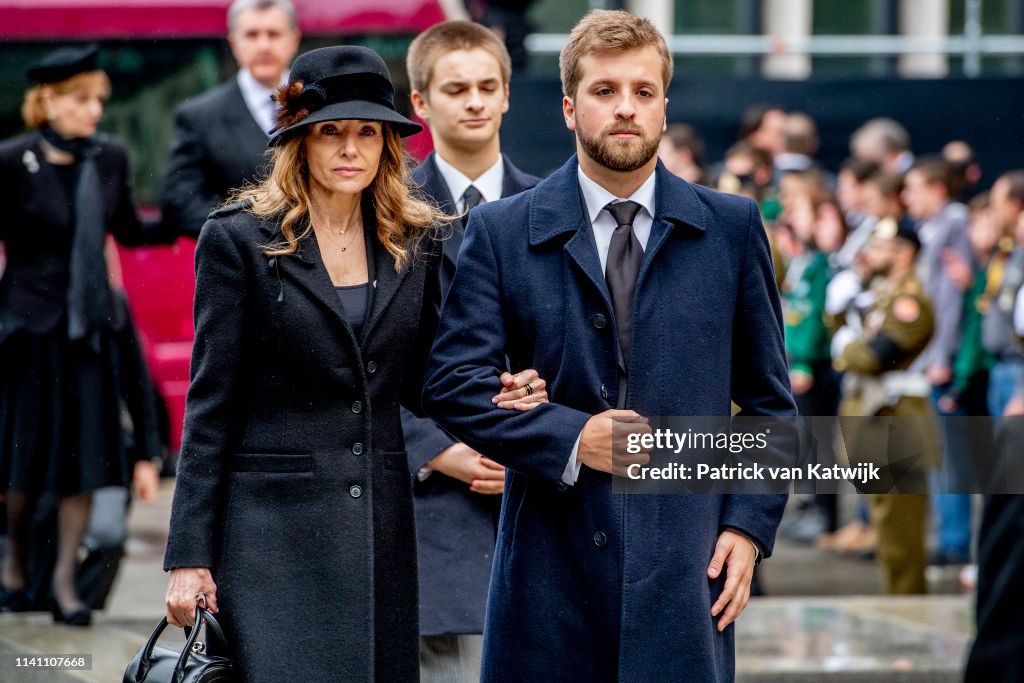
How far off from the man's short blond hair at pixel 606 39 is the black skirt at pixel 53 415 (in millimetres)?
3489

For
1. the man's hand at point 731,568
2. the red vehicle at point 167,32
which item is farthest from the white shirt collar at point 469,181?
the red vehicle at point 167,32

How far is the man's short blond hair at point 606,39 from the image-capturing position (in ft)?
12.2

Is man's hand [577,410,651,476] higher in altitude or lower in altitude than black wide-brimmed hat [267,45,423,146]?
lower

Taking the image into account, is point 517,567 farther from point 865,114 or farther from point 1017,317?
point 865,114

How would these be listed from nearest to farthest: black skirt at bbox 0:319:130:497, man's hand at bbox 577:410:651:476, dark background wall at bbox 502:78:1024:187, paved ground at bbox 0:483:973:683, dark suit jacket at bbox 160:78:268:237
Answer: man's hand at bbox 577:410:651:476 → dark suit jacket at bbox 160:78:268:237 → paved ground at bbox 0:483:973:683 → black skirt at bbox 0:319:130:497 → dark background wall at bbox 502:78:1024:187

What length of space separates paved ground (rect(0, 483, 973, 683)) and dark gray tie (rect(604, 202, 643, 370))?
2.90 m

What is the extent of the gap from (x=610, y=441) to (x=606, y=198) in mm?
603

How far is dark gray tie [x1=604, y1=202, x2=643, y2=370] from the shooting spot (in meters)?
3.67

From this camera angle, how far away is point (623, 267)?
371cm

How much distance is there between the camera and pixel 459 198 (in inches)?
193

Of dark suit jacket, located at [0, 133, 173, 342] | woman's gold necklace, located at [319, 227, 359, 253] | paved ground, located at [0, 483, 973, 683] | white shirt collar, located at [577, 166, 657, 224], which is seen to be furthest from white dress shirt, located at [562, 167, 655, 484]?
dark suit jacket, located at [0, 133, 173, 342]

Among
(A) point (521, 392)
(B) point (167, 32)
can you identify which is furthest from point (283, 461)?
(B) point (167, 32)

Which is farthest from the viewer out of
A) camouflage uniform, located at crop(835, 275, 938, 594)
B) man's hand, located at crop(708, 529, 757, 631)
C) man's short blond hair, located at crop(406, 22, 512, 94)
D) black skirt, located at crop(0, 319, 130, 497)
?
camouflage uniform, located at crop(835, 275, 938, 594)

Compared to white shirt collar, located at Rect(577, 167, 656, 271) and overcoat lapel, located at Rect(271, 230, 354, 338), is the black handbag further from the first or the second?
white shirt collar, located at Rect(577, 167, 656, 271)
